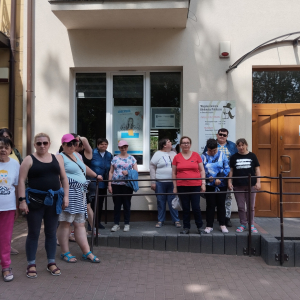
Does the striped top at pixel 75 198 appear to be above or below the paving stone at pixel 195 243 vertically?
above

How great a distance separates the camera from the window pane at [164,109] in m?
7.34

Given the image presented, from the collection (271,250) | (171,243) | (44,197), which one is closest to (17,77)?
(44,197)

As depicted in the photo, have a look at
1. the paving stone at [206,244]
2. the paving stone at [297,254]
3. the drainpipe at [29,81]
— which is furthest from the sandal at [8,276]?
the paving stone at [297,254]

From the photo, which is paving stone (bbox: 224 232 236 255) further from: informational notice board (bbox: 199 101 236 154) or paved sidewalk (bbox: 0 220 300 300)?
informational notice board (bbox: 199 101 236 154)

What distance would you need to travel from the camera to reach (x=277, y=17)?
274 inches

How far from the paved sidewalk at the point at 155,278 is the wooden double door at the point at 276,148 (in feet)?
7.06

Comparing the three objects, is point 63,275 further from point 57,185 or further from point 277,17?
point 277,17

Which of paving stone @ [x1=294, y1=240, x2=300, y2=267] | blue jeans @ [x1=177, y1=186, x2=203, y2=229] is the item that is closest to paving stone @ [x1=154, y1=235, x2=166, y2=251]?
blue jeans @ [x1=177, y1=186, x2=203, y2=229]

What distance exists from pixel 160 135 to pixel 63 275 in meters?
3.73

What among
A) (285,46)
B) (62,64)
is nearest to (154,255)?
(62,64)

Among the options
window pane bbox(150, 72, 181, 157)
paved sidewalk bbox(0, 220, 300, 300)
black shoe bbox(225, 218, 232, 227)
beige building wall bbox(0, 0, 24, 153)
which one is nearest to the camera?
paved sidewalk bbox(0, 220, 300, 300)

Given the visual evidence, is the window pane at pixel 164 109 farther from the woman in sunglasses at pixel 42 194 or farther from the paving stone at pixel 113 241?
the woman in sunglasses at pixel 42 194

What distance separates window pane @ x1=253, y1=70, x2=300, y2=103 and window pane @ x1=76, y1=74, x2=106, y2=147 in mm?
3127

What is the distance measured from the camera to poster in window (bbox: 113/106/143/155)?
7.39 m
